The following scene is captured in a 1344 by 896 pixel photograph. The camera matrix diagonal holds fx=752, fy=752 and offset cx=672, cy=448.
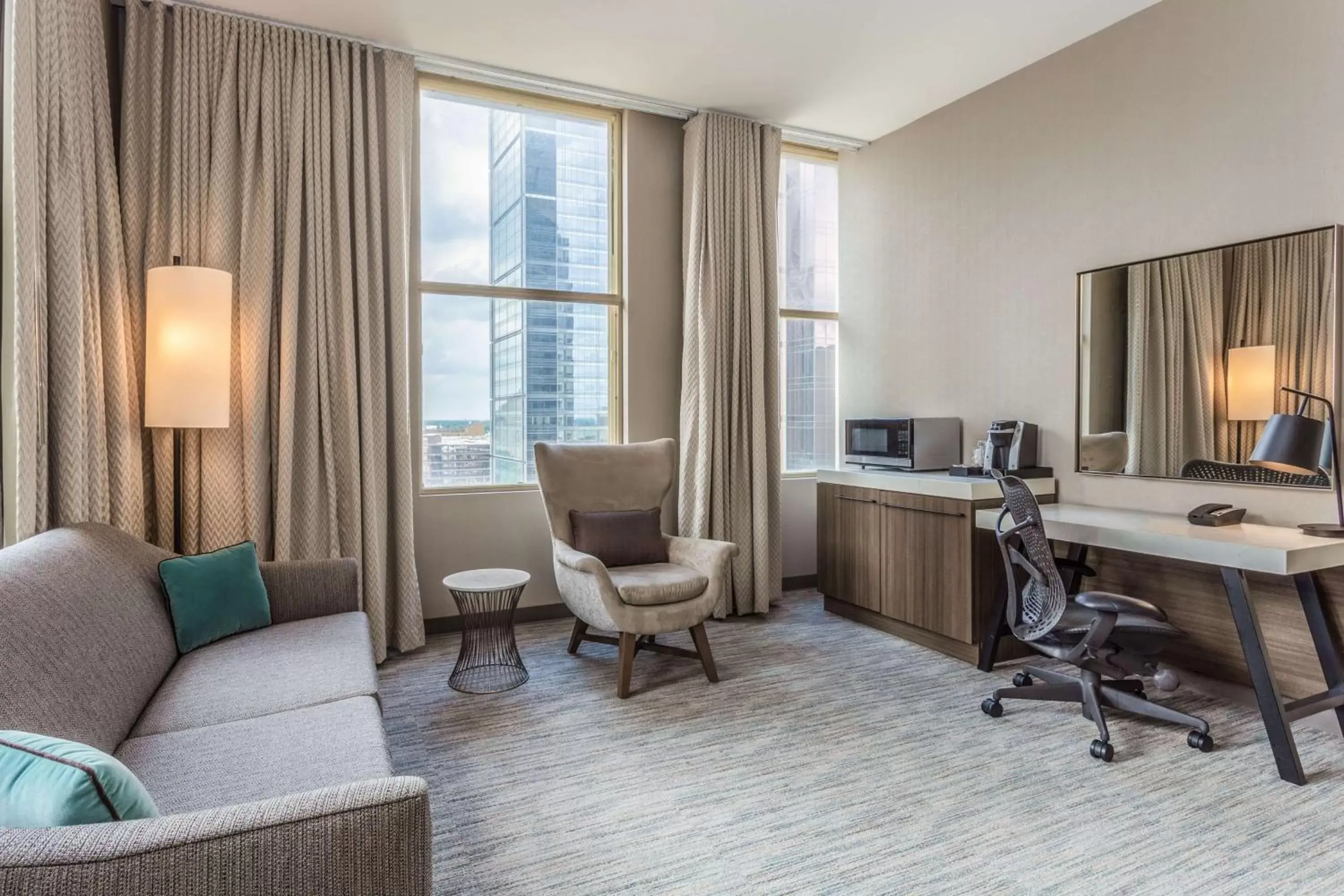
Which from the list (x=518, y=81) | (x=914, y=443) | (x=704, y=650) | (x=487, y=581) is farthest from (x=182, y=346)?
(x=914, y=443)

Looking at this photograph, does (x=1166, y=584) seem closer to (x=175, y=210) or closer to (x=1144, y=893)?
(x=1144, y=893)

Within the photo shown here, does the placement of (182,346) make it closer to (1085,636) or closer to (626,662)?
(626,662)

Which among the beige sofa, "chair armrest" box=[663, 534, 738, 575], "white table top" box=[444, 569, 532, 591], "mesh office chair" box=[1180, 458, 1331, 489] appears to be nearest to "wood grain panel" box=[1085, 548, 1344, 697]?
"mesh office chair" box=[1180, 458, 1331, 489]

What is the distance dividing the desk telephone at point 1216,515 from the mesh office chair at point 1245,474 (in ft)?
0.43

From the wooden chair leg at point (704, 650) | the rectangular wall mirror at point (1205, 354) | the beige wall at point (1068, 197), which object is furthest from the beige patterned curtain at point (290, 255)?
the rectangular wall mirror at point (1205, 354)

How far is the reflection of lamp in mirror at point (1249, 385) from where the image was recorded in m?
2.78

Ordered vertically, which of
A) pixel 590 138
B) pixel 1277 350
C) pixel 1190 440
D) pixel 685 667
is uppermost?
pixel 590 138

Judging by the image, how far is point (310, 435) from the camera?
3.47m

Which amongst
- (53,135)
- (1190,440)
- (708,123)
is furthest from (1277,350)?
(53,135)

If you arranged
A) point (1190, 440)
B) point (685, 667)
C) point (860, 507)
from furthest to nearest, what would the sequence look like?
point (860, 507), point (685, 667), point (1190, 440)

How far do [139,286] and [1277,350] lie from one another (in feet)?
14.8

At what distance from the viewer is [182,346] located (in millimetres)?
2904

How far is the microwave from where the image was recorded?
403 cm

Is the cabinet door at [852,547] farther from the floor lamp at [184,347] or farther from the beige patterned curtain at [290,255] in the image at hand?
the floor lamp at [184,347]
